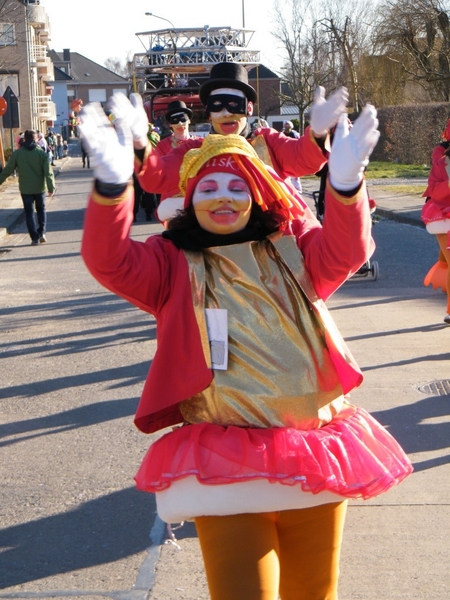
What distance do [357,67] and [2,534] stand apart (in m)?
38.0

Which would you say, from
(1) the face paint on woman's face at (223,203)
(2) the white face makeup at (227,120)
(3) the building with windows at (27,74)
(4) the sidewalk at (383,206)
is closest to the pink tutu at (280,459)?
(1) the face paint on woman's face at (223,203)

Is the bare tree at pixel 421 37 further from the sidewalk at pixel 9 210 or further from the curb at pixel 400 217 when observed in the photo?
the sidewalk at pixel 9 210

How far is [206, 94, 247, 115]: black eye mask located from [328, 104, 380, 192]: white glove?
11.9 feet

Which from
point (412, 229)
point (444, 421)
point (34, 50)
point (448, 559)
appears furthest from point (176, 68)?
point (34, 50)

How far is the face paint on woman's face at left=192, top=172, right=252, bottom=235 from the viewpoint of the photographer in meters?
2.79

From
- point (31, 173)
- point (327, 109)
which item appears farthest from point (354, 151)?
point (31, 173)

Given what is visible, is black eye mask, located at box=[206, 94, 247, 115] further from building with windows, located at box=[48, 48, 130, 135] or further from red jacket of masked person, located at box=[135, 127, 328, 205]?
building with windows, located at box=[48, 48, 130, 135]

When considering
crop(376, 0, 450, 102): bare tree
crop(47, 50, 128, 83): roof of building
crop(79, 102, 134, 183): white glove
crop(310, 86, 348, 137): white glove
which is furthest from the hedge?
crop(47, 50, 128, 83): roof of building

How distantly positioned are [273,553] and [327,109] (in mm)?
1353

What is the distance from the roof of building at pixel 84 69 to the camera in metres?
126

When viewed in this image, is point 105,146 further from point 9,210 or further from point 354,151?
point 9,210

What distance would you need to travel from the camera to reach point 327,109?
9.43 feet

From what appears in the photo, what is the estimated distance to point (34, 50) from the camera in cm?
7325

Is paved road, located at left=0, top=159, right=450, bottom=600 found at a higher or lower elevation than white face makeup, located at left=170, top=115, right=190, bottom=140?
lower
